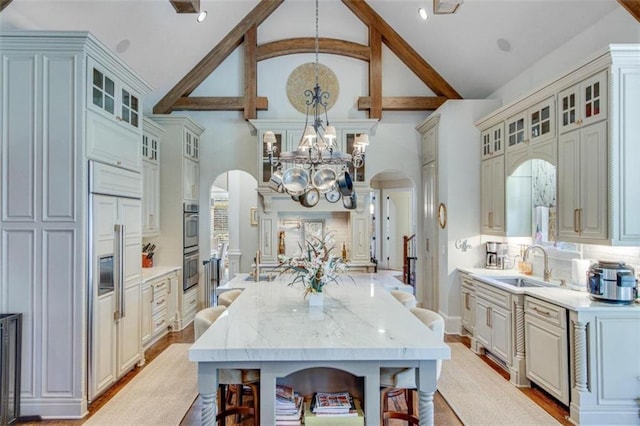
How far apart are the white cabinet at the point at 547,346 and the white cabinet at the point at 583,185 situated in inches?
26.3

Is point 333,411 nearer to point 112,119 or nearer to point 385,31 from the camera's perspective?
point 112,119

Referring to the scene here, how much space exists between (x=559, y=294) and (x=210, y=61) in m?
5.59

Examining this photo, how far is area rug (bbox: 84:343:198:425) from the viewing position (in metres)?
2.91

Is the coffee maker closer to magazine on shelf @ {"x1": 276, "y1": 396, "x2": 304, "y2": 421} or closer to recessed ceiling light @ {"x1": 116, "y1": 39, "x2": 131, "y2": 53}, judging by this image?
magazine on shelf @ {"x1": 276, "y1": 396, "x2": 304, "y2": 421}

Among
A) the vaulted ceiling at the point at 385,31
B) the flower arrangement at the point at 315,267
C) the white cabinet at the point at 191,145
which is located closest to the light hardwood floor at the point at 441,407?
the flower arrangement at the point at 315,267

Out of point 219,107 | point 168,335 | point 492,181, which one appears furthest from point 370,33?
point 168,335

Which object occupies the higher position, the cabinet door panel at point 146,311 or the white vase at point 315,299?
the white vase at point 315,299

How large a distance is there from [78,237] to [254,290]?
148cm

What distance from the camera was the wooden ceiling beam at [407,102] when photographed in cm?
601

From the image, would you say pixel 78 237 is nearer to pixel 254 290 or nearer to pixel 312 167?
pixel 254 290

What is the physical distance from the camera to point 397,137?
6.24m

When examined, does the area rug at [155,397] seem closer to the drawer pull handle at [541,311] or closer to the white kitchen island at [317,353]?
the white kitchen island at [317,353]

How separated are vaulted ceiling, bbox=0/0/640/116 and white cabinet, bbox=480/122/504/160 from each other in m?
Result: 0.82

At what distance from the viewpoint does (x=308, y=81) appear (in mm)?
6141
